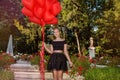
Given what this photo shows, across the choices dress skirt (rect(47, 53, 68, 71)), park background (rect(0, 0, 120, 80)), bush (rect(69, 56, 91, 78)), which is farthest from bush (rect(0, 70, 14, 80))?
park background (rect(0, 0, 120, 80))

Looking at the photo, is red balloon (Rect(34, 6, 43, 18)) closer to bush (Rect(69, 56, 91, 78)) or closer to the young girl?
the young girl

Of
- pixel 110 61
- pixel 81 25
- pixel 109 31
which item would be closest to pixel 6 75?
pixel 110 61

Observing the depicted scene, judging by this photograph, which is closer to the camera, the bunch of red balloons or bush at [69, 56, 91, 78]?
the bunch of red balloons

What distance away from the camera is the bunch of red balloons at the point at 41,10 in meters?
9.09

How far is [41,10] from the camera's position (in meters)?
9.09

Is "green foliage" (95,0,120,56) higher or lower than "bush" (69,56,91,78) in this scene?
higher

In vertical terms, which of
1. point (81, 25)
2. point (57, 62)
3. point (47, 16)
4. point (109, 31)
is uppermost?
point (47, 16)

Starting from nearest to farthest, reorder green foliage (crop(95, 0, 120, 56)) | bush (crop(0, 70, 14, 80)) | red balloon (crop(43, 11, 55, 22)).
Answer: red balloon (crop(43, 11, 55, 22)) → bush (crop(0, 70, 14, 80)) → green foliage (crop(95, 0, 120, 56))

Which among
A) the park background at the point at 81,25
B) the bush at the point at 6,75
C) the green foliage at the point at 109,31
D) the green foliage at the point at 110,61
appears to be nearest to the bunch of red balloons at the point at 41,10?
the bush at the point at 6,75

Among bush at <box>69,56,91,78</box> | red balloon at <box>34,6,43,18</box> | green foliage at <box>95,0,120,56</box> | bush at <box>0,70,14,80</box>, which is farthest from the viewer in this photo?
green foliage at <box>95,0,120,56</box>

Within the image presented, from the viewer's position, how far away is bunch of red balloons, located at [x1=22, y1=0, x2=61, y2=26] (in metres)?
9.09

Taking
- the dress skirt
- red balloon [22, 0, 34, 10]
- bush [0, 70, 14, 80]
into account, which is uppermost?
red balloon [22, 0, 34, 10]

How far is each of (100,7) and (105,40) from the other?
342 cm

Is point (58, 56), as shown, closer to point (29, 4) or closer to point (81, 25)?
point (29, 4)
